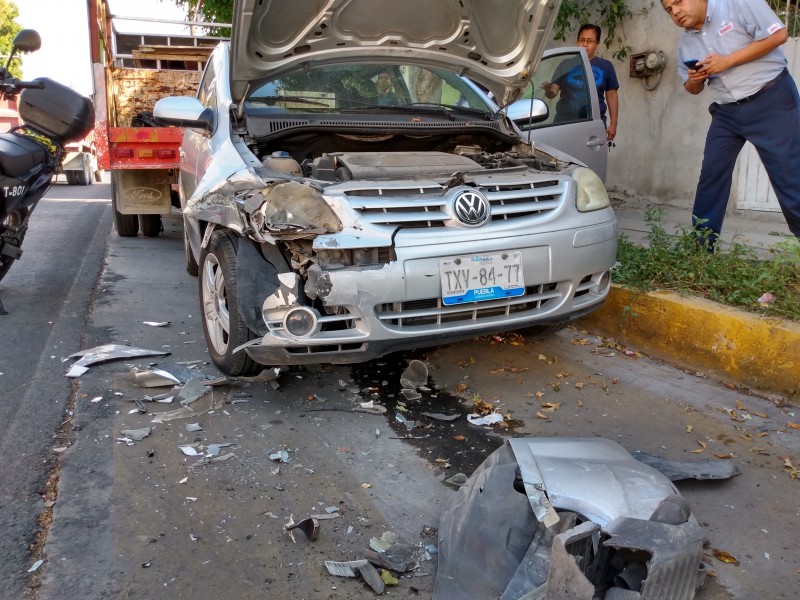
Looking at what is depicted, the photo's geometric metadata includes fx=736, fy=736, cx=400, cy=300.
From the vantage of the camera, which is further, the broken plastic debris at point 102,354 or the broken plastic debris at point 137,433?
the broken plastic debris at point 102,354

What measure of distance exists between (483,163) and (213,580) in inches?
106

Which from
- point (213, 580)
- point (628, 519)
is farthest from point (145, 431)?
point (628, 519)

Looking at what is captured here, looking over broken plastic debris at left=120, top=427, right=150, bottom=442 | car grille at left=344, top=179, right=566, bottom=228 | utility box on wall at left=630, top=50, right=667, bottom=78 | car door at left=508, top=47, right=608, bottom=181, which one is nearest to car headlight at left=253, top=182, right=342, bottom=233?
car grille at left=344, top=179, right=566, bottom=228

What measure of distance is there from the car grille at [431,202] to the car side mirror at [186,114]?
1.42 m

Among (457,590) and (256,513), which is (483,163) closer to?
(256,513)

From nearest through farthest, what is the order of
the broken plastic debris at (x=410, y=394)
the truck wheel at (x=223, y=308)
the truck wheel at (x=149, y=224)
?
1. the truck wheel at (x=223, y=308)
2. the broken plastic debris at (x=410, y=394)
3. the truck wheel at (x=149, y=224)

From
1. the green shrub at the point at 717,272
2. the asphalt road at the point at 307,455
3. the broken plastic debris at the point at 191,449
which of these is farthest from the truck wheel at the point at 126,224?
the broken plastic debris at the point at 191,449

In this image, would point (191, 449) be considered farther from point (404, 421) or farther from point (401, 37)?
point (401, 37)

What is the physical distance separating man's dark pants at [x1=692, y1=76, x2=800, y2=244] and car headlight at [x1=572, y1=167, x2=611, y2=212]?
3.61 feet

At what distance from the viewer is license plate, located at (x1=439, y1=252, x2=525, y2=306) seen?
3.21m

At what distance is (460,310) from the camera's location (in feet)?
10.8

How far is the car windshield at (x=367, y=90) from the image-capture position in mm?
4406

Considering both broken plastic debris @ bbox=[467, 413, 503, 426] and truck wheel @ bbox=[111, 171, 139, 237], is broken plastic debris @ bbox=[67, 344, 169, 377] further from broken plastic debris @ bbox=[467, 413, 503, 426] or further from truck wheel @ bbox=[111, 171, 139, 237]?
truck wheel @ bbox=[111, 171, 139, 237]

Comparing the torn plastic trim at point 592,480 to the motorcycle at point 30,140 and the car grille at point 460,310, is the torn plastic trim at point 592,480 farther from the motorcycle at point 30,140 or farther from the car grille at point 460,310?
the motorcycle at point 30,140
